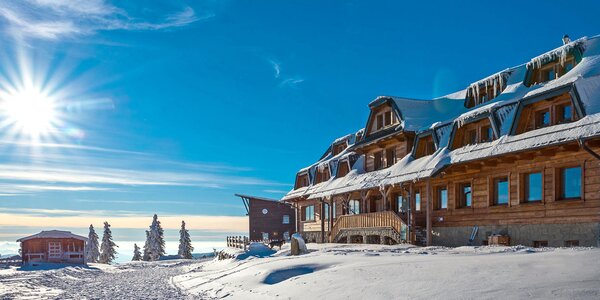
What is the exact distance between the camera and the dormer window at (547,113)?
743 inches

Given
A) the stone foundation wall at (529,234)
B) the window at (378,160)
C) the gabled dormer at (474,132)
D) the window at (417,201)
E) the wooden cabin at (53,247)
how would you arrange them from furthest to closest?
the wooden cabin at (53,247) → the window at (378,160) → the window at (417,201) → the gabled dormer at (474,132) → the stone foundation wall at (529,234)

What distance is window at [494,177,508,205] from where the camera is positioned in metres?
21.6

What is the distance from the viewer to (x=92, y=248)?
2884 inches

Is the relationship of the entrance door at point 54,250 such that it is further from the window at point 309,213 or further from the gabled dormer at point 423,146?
the gabled dormer at point 423,146

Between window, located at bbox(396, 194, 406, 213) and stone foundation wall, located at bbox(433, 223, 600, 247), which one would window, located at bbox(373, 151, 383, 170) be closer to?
window, located at bbox(396, 194, 406, 213)

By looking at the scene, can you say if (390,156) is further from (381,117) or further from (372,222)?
(372,222)

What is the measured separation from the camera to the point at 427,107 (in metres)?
30.5

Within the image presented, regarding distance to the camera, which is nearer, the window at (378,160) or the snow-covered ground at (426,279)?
the snow-covered ground at (426,279)

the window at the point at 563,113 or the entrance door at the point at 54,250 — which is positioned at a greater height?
the window at the point at 563,113

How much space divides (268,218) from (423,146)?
99.5ft

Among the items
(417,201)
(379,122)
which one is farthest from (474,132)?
(379,122)

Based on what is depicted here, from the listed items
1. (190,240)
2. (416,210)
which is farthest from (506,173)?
(190,240)

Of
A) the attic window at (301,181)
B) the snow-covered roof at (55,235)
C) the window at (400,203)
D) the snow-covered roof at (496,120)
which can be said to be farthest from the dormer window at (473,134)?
the snow-covered roof at (55,235)

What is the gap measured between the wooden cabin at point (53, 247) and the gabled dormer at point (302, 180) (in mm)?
22078
